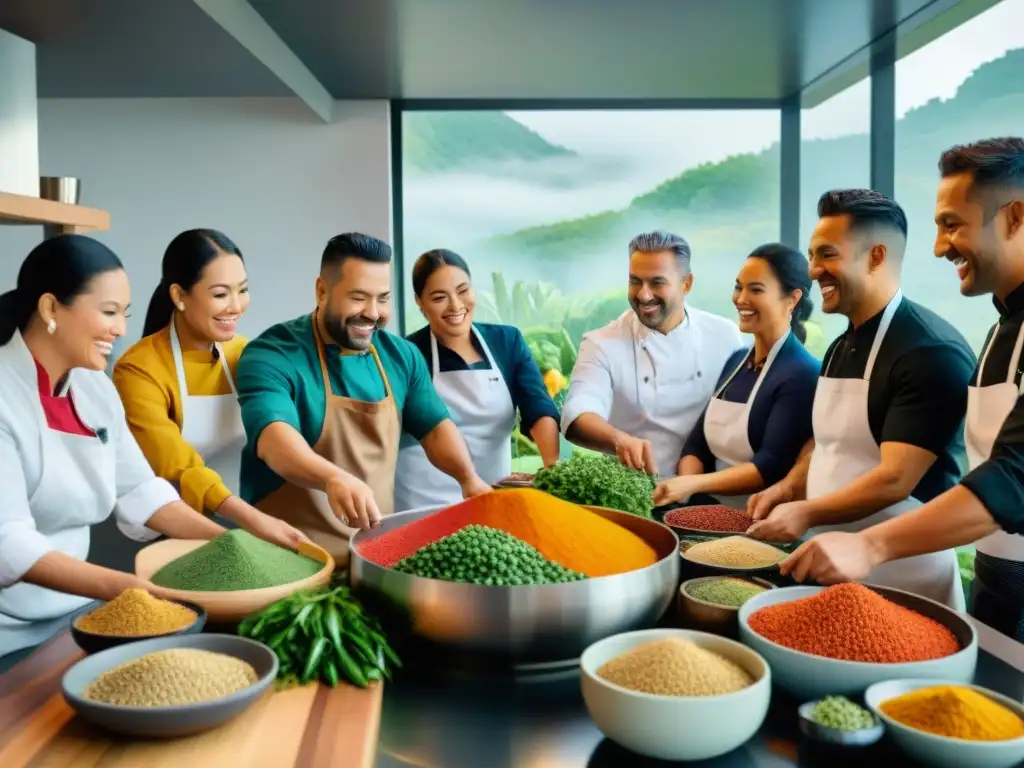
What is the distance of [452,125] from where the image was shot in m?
4.91

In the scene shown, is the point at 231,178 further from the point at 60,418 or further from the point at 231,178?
the point at 60,418

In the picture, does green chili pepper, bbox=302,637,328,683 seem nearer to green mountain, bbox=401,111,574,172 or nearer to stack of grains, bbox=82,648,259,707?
stack of grains, bbox=82,648,259,707

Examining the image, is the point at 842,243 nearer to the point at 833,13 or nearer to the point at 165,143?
the point at 833,13

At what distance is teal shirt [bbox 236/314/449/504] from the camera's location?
223 centimetres

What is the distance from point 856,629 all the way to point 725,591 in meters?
0.27

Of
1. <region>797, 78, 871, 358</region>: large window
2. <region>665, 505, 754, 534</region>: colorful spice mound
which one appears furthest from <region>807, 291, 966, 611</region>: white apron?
<region>797, 78, 871, 358</region>: large window

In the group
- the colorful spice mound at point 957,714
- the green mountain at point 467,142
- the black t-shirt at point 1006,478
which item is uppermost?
the green mountain at point 467,142

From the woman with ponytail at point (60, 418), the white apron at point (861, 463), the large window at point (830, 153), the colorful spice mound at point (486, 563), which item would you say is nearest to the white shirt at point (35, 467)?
A: the woman with ponytail at point (60, 418)

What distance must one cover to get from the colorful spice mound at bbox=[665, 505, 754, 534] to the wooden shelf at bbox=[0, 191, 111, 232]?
2116 millimetres

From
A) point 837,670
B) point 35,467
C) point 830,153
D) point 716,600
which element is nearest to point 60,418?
point 35,467

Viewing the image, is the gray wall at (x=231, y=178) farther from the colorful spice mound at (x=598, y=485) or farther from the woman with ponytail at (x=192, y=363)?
the colorful spice mound at (x=598, y=485)

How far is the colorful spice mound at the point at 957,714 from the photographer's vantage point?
96cm

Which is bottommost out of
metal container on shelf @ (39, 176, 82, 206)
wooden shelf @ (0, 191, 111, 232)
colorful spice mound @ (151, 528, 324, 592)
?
colorful spice mound @ (151, 528, 324, 592)

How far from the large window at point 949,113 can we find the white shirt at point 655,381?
1.21 m
